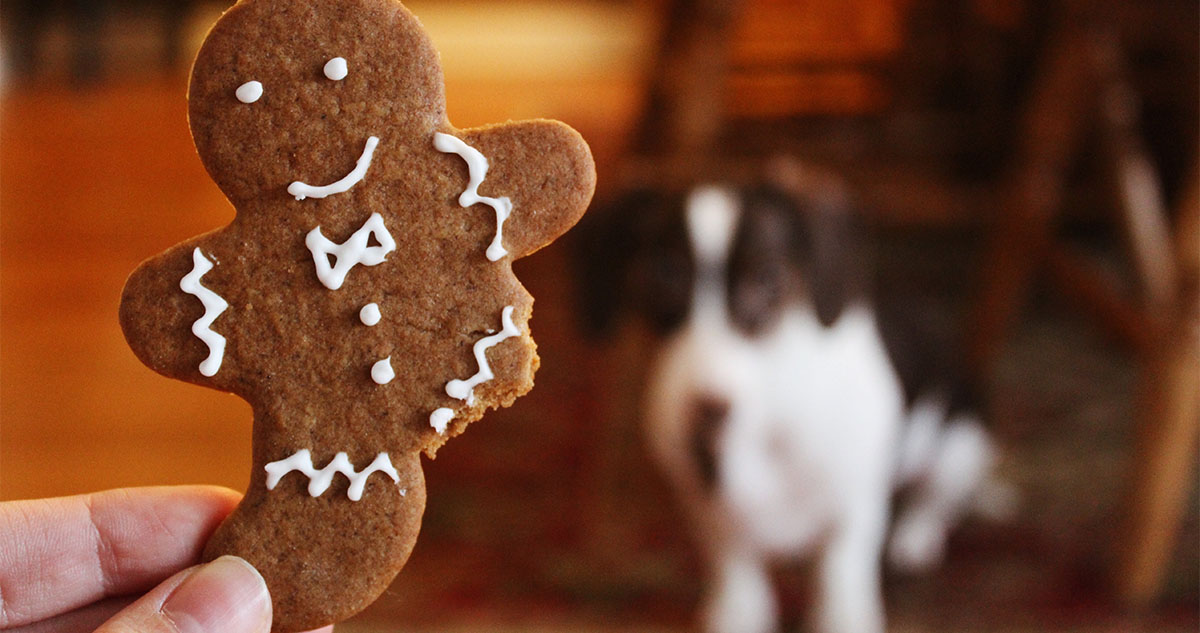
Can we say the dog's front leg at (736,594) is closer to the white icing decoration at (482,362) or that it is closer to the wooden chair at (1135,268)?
the wooden chair at (1135,268)

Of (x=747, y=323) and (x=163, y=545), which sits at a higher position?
(x=747, y=323)

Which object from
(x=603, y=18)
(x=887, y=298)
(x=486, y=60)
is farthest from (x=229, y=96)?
(x=603, y=18)

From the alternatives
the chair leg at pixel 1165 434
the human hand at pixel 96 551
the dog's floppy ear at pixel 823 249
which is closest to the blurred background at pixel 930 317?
the chair leg at pixel 1165 434

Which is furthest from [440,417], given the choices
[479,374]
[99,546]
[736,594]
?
[736,594]

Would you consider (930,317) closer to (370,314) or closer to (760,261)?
(760,261)

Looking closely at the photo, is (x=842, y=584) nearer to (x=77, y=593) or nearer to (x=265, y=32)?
(x=77, y=593)

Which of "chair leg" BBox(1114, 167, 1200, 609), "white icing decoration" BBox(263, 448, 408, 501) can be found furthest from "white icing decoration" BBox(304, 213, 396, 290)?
"chair leg" BBox(1114, 167, 1200, 609)
